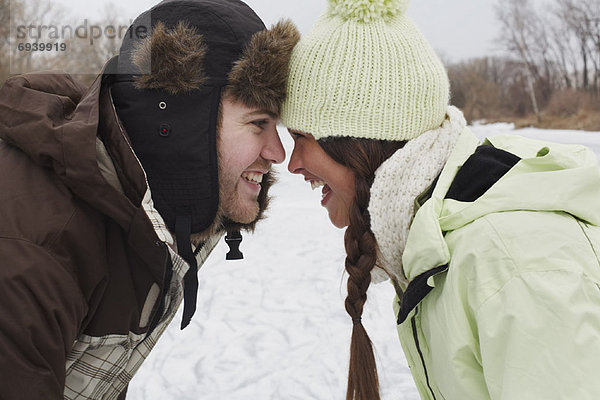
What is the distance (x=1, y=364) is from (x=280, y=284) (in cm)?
318

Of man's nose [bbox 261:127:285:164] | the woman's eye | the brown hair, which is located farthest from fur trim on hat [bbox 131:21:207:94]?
the brown hair

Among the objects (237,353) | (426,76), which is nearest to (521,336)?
(426,76)

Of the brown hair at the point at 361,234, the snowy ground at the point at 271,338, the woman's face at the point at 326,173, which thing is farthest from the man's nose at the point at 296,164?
the snowy ground at the point at 271,338

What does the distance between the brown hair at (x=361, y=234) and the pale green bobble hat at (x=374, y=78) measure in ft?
0.14

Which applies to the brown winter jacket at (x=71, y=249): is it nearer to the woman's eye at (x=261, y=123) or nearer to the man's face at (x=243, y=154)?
the man's face at (x=243, y=154)

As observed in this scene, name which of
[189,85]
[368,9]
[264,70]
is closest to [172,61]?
[189,85]

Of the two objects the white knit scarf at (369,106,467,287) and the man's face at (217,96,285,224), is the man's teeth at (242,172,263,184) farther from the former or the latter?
the white knit scarf at (369,106,467,287)

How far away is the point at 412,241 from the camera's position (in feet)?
4.29

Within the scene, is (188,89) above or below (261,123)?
above

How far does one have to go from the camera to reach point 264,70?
6.02ft

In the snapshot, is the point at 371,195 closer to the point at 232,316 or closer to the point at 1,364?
the point at 1,364

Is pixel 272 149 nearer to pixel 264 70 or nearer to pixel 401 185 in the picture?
pixel 264 70

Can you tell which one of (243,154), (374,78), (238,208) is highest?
(374,78)

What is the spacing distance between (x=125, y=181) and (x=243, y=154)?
1.61 feet
